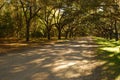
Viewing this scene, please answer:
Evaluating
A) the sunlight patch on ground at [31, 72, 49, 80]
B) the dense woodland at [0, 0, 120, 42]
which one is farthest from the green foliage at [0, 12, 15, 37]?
the sunlight patch on ground at [31, 72, 49, 80]

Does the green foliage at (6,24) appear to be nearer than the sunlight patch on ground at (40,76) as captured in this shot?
No

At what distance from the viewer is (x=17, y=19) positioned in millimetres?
60594

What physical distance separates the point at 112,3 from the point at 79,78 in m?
18.7

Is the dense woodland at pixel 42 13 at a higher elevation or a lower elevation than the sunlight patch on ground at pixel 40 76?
higher

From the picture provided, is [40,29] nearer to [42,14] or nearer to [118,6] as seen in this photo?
[42,14]

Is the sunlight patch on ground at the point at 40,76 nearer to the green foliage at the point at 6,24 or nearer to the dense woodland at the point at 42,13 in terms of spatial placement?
the dense woodland at the point at 42,13

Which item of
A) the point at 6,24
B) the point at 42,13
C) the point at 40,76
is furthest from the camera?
the point at 42,13

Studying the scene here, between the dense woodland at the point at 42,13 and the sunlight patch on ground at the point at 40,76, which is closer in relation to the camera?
the sunlight patch on ground at the point at 40,76

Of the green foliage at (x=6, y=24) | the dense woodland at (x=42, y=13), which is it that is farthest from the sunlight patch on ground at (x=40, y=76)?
the green foliage at (x=6, y=24)

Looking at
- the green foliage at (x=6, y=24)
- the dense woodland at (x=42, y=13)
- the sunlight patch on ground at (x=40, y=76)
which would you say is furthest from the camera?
the green foliage at (x=6, y=24)

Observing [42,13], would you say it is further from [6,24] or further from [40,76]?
[40,76]

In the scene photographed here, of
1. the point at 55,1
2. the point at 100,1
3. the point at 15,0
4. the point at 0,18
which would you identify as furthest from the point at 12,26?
the point at 100,1

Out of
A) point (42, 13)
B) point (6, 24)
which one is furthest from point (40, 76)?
point (42, 13)

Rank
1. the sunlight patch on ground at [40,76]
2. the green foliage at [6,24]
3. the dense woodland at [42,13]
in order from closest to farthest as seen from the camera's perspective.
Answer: the sunlight patch on ground at [40,76] → the dense woodland at [42,13] → the green foliage at [6,24]
